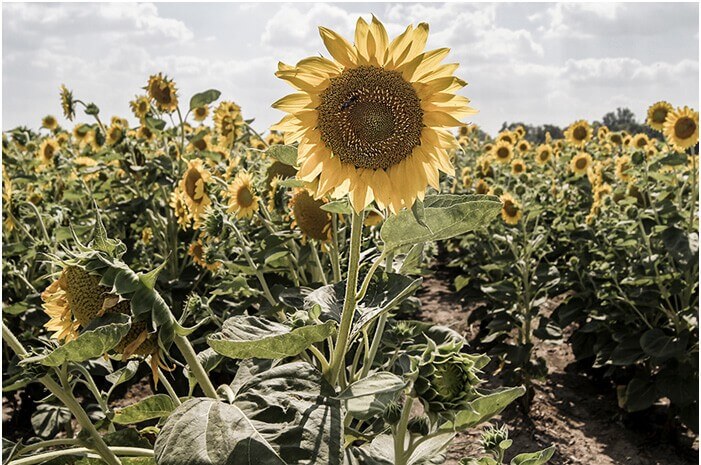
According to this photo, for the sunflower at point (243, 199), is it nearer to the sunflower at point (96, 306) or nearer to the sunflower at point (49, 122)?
the sunflower at point (96, 306)

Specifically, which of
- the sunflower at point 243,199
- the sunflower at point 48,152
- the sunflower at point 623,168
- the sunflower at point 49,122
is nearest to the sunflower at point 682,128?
the sunflower at point 623,168

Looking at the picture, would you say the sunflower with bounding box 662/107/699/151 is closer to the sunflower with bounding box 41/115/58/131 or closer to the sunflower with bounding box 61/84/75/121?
the sunflower with bounding box 61/84/75/121

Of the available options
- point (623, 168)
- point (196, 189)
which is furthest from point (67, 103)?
point (623, 168)

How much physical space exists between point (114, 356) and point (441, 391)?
22.7 inches

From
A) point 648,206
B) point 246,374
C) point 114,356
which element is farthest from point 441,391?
point 648,206

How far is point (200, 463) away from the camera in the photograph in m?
0.88

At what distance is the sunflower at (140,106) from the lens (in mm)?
4852

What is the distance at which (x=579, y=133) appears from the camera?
699 cm

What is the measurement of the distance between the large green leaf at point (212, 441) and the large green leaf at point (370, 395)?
0.51 feet

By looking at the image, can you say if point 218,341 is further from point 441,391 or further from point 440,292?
point 440,292

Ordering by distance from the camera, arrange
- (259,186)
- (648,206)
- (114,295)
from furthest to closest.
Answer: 1. (648,206)
2. (259,186)
3. (114,295)

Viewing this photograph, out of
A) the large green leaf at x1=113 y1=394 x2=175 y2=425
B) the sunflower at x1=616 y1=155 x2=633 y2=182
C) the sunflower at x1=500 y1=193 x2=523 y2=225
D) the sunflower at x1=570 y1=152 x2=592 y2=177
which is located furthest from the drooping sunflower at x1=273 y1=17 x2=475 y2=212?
the sunflower at x1=570 y1=152 x2=592 y2=177

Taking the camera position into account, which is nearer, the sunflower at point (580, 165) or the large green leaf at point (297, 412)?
the large green leaf at point (297, 412)

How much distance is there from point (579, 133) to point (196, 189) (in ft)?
17.7
